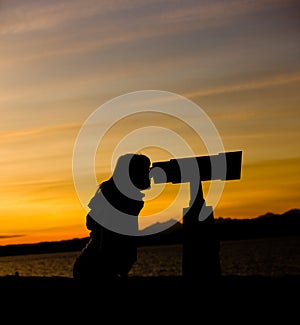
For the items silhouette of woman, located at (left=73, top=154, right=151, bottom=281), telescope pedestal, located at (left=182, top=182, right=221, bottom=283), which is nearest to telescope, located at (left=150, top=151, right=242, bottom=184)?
telescope pedestal, located at (left=182, top=182, right=221, bottom=283)

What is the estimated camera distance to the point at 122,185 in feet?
26.7

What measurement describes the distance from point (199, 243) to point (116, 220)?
0.95 meters

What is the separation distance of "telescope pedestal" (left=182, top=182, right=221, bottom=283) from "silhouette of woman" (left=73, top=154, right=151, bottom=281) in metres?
0.57

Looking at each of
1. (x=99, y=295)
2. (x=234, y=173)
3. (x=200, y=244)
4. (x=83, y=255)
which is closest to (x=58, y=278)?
(x=83, y=255)

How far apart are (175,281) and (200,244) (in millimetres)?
488

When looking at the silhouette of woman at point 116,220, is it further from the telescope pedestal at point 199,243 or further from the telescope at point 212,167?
the telescope pedestal at point 199,243

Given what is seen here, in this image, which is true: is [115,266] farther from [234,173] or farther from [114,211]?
[234,173]

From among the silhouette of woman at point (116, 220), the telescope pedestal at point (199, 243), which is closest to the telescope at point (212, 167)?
the telescope pedestal at point (199, 243)

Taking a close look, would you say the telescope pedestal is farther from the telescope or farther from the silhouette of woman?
the silhouette of woman

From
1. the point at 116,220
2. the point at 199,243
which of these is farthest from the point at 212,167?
the point at 116,220

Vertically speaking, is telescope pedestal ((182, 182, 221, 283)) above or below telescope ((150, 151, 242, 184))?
below

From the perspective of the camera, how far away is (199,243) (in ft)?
27.1

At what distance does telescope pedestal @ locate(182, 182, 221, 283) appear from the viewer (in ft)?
26.8

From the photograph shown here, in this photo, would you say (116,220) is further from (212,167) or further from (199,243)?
(212,167)
